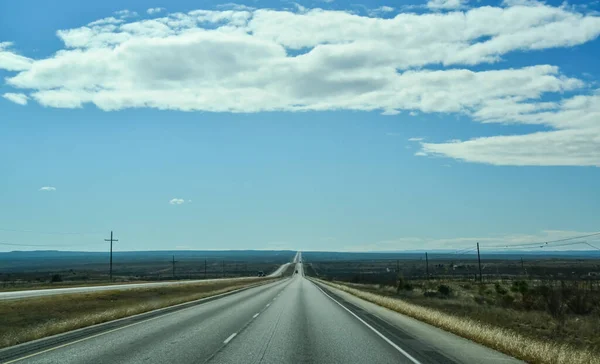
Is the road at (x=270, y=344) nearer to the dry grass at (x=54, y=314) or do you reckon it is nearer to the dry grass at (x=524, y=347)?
the dry grass at (x=524, y=347)

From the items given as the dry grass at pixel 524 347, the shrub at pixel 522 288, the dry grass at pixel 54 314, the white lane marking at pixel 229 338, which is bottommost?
the shrub at pixel 522 288

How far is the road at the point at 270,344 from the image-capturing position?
42.5 ft

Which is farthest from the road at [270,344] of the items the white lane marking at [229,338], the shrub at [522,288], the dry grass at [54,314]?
the shrub at [522,288]

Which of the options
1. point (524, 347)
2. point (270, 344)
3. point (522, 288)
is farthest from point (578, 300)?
Result: point (270, 344)

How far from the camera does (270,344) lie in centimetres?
1543

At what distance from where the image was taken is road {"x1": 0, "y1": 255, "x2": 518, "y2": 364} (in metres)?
13.0

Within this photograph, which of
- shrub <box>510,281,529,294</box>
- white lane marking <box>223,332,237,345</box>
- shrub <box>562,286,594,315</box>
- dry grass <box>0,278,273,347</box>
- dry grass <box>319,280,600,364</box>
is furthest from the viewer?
shrub <box>510,281,529,294</box>

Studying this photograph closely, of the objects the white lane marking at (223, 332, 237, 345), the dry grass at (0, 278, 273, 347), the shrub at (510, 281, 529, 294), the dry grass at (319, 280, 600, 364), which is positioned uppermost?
the dry grass at (0, 278, 273, 347)

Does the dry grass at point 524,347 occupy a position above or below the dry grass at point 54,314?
below

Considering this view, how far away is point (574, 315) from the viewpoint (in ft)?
97.7

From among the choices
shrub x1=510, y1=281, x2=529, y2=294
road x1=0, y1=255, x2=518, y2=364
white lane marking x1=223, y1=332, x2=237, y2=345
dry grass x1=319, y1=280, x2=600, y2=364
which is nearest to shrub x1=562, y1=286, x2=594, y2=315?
shrub x1=510, y1=281, x2=529, y2=294

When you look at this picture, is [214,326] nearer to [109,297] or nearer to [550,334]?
[550,334]

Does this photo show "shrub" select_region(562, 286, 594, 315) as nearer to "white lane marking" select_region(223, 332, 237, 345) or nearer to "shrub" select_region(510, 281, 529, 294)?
"shrub" select_region(510, 281, 529, 294)

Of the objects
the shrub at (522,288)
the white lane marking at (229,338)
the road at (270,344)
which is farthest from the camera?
the shrub at (522,288)
